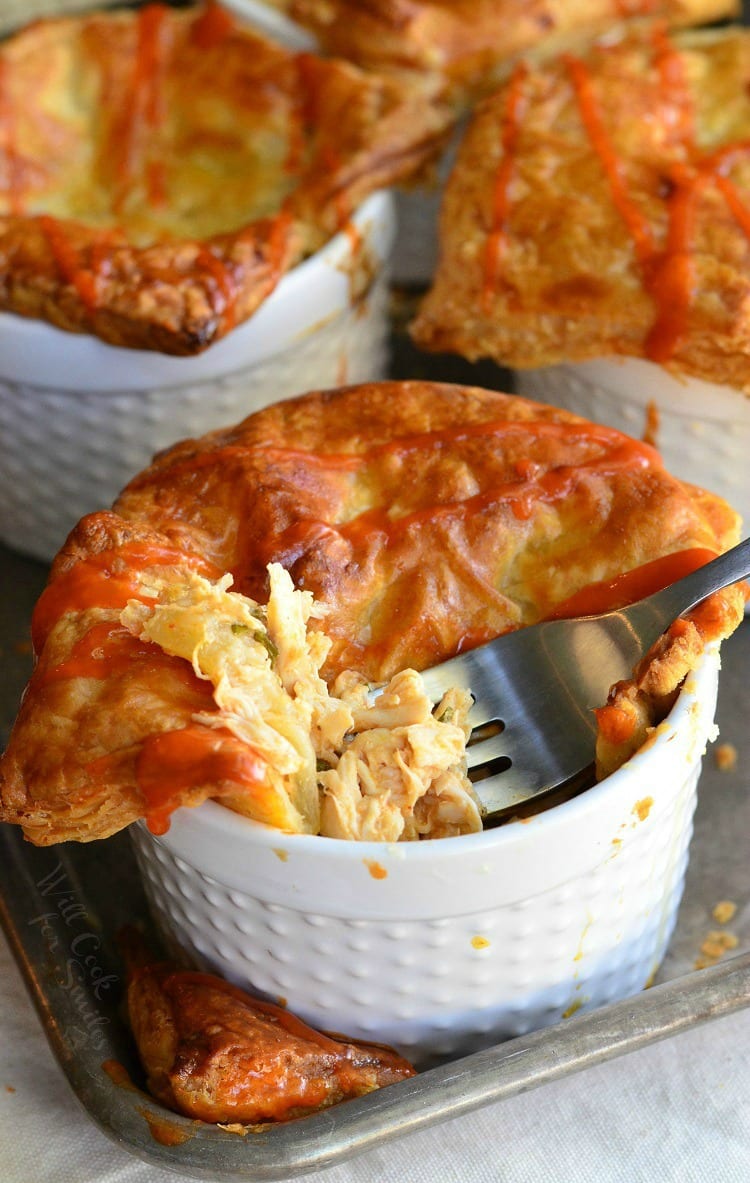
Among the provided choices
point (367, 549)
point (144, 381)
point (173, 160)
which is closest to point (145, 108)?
point (173, 160)

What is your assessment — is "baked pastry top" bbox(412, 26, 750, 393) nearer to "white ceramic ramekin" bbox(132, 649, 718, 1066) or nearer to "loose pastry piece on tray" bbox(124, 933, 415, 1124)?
"white ceramic ramekin" bbox(132, 649, 718, 1066)

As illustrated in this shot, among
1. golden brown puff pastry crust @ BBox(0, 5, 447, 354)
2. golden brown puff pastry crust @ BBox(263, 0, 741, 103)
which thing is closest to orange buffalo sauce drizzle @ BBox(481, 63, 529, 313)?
golden brown puff pastry crust @ BBox(0, 5, 447, 354)

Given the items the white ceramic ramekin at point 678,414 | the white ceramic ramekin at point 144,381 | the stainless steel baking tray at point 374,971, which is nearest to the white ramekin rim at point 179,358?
the white ceramic ramekin at point 144,381

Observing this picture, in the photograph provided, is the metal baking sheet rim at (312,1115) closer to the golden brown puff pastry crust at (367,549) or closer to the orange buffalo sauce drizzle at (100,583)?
the golden brown puff pastry crust at (367,549)

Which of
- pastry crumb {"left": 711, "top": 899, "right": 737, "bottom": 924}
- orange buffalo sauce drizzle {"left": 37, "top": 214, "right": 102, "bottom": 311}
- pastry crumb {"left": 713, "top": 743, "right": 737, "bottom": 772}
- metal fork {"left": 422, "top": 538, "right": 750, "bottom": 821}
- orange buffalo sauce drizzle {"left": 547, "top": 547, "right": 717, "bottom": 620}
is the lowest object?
pastry crumb {"left": 711, "top": 899, "right": 737, "bottom": 924}

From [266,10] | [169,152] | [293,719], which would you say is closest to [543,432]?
[293,719]
